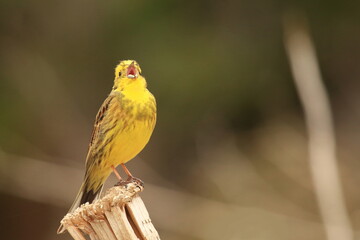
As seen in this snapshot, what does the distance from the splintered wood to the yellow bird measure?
1.74 meters

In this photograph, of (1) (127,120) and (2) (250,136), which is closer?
(1) (127,120)

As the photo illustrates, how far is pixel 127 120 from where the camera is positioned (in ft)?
21.8

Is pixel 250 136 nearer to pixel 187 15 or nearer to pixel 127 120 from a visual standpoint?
pixel 187 15

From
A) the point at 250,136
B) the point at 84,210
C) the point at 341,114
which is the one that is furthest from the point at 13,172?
the point at 84,210

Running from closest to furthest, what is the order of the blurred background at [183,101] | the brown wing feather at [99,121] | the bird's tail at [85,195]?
the bird's tail at [85,195] < the brown wing feather at [99,121] < the blurred background at [183,101]

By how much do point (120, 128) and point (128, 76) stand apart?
41cm

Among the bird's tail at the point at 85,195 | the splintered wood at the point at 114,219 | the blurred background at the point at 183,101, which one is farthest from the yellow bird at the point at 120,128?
the blurred background at the point at 183,101

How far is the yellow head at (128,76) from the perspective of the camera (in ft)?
21.7

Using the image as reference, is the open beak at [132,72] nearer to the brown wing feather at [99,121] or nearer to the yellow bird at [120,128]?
the yellow bird at [120,128]

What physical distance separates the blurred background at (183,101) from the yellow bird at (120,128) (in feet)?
17.5

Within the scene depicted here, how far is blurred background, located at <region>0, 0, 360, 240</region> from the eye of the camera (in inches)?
492

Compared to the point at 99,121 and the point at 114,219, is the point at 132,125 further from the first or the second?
the point at 114,219

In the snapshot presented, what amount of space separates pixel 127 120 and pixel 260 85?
23.4 feet

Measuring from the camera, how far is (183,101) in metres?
13.1
